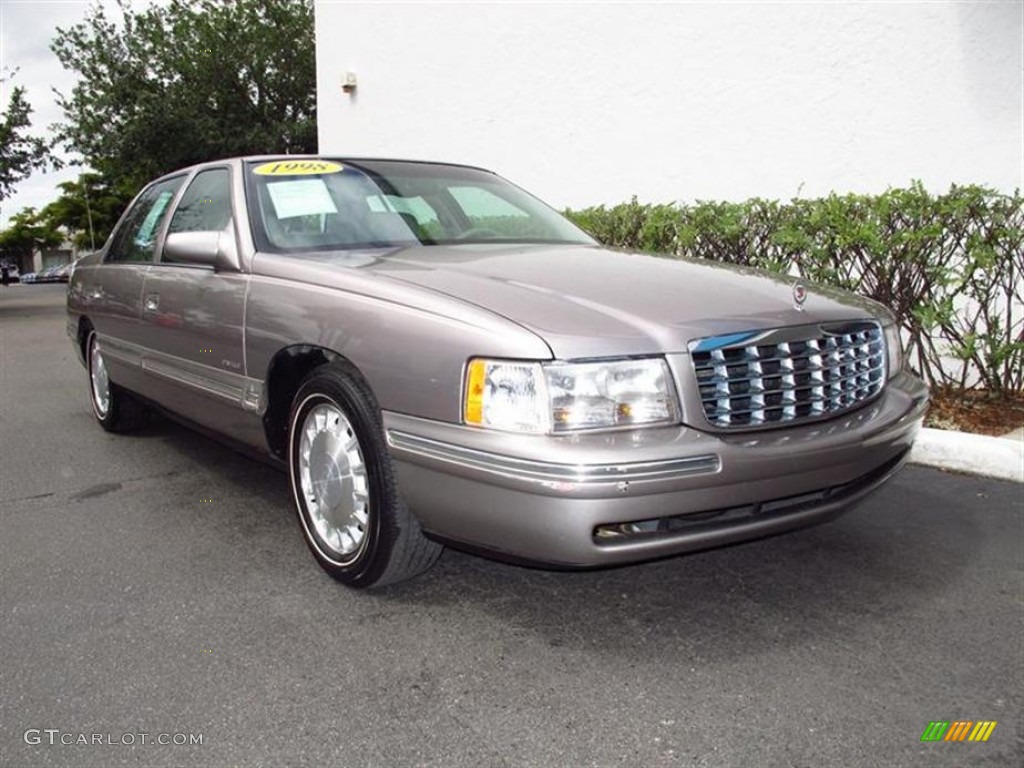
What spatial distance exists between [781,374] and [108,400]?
430 centimetres

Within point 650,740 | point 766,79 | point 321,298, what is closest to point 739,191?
point 766,79

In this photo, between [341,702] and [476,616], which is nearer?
[341,702]

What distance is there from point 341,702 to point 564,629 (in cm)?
75

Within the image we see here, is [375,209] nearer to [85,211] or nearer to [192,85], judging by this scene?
[192,85]

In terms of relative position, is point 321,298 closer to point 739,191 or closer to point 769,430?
point 769,430

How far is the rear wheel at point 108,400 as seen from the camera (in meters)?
5.32

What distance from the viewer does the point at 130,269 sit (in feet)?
15.6

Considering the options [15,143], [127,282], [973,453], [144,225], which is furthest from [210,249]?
[15,143]

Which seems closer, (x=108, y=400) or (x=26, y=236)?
(x=108, y=400)

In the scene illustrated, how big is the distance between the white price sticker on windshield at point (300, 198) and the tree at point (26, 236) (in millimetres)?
89466

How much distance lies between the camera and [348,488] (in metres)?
2.99

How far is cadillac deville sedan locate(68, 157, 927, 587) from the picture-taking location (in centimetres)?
241

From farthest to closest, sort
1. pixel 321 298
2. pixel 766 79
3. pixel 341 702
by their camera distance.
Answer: pixel 766 79
pixel 321 298
pixel 341 702

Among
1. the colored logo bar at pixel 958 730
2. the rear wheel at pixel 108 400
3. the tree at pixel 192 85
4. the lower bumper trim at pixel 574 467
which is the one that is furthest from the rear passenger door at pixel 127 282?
the tree at pixel 192 85
